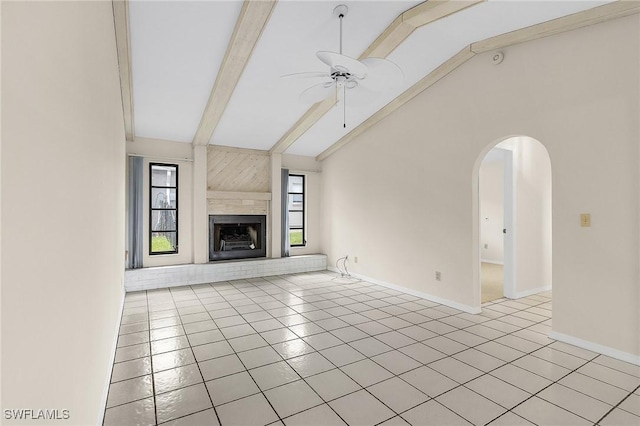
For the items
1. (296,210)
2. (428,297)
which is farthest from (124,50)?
(428,297)

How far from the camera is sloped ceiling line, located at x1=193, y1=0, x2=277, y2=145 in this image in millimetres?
2964

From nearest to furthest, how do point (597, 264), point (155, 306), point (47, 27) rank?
point (47, 27)
point (597, 264)
point (155, 306)

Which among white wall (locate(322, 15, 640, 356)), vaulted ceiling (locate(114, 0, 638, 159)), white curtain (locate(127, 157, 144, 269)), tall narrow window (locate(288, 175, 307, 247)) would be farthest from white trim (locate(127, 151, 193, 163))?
white wall (locate(322, 15, 640, 356))

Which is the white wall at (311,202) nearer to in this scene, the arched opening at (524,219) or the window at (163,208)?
the window at (163,208)

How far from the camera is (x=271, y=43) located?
11.6 feet

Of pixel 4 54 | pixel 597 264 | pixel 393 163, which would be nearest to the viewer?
pixel 4 54

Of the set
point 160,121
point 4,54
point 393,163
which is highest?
point 160,121

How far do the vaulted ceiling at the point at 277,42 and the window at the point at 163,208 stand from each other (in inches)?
41.2

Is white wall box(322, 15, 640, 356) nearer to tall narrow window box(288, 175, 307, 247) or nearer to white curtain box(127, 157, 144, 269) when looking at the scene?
tall narrow window box(288, 175, 307, 247)

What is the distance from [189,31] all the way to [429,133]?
3.47 meters

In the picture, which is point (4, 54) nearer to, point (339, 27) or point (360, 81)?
point (360, 81)

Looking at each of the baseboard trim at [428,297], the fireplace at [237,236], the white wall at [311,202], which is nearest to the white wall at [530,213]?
the baseboard trim at [428,297]

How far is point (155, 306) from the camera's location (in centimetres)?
458

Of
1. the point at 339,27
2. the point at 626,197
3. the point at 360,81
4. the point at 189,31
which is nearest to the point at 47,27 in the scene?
the point at 360,81
